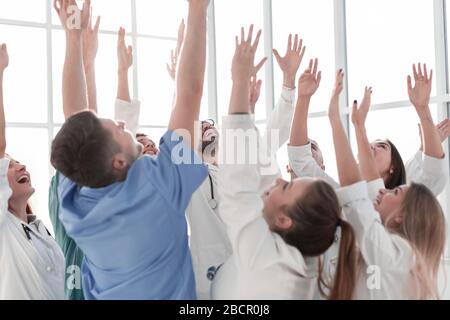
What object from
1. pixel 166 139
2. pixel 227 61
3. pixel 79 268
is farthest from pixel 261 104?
pixel 166 139

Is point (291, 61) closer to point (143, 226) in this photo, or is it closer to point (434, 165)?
point (434, 165)

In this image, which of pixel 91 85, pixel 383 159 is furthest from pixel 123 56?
pixel 383 159

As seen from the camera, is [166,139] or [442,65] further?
[442,65]

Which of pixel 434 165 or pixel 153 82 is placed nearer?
pixel 434 165

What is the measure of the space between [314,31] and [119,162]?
12.1 ft

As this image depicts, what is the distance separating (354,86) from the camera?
4.59 m

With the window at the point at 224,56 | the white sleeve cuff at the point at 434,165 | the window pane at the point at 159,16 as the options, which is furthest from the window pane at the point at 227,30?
the white sleeve cuff at the point at 434,165

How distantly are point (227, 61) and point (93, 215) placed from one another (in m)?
4.88

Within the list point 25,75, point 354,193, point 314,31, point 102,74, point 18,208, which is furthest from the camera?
point 102,74

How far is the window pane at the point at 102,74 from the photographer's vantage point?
219 inches

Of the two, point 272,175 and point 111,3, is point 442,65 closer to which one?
point 272,175

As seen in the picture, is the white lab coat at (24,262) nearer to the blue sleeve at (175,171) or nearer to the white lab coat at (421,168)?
the blue sleeve at (175,171)

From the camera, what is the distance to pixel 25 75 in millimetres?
5387

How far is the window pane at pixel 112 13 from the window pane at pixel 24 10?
51cm
